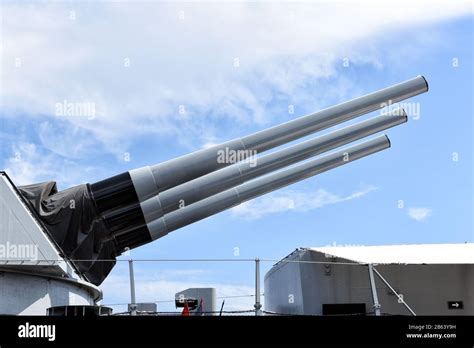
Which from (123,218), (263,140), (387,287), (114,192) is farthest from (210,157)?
(387,287)

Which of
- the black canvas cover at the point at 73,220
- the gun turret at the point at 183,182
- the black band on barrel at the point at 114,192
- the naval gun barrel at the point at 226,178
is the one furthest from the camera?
the naval gun barrel at the point at 226,178

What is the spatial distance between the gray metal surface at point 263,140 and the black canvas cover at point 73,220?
89cm

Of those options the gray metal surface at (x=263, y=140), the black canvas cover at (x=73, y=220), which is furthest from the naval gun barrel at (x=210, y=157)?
the black canvas cover at (x=73, y=220)

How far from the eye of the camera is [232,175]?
40.6 feet

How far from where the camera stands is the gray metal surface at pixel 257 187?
1384 cm

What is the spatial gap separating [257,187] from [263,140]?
2.37m

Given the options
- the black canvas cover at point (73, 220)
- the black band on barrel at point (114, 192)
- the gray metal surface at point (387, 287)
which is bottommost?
the gray metal surface at point (387, 287)

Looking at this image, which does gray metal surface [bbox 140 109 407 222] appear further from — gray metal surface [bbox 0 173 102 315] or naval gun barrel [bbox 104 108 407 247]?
gray metal surface [bbox 0 173 102 315]

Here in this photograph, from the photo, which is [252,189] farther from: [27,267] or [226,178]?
[27,267]

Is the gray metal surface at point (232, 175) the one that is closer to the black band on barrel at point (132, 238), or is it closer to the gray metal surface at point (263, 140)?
the black band on barrel at point (132, 238)

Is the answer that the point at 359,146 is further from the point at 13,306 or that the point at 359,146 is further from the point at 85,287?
the point at 13,306

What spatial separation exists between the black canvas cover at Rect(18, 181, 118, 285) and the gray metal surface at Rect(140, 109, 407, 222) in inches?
54.8

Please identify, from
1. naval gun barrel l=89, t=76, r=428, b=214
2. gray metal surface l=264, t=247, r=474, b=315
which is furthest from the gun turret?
gray metal surface l=264, t=247, r=474, b=315
